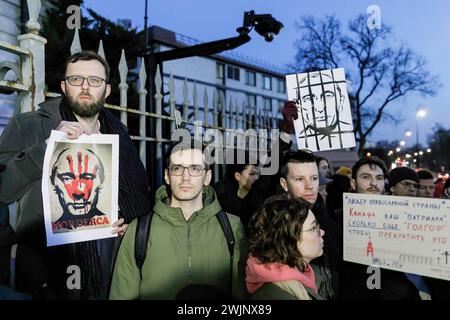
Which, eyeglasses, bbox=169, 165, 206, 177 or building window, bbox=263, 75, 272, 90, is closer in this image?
eyeglasses, bbox=169, 165, 206, 177

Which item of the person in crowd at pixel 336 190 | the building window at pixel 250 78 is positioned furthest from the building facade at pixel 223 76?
the person in crowd at pixel 336 190

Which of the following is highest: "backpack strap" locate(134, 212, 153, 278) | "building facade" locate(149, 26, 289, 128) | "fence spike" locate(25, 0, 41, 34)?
"building facade" locate(149, 26, 289, 128)

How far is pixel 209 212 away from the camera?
7.36 ft

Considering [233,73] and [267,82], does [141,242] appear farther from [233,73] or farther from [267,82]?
[267,82]

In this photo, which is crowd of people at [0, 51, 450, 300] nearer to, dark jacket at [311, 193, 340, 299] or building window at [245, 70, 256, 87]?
dark jacket at [311, 193, 340, 299]

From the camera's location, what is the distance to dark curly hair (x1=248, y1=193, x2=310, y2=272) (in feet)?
6.40

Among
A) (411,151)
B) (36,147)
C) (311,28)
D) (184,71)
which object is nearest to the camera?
(36,147)

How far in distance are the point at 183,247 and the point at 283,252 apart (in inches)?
23.4

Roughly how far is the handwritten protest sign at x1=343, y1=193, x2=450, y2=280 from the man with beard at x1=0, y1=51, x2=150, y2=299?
1.43 metres

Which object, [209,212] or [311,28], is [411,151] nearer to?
[311,28]

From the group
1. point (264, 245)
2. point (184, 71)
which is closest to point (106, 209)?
point (264, 245)

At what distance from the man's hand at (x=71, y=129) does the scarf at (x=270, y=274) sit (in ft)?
3.97

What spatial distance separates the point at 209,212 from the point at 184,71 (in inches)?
1335

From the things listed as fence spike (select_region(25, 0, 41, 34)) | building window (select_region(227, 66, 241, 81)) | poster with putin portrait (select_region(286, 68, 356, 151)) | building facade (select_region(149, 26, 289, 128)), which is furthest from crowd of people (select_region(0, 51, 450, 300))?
building window (select_region(227, 66, 241, 81))
